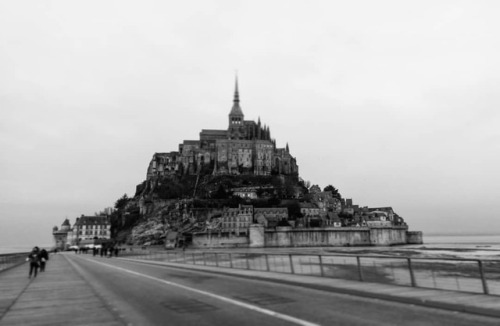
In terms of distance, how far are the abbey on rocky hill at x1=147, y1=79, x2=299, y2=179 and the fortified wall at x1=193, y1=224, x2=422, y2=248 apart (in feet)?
155

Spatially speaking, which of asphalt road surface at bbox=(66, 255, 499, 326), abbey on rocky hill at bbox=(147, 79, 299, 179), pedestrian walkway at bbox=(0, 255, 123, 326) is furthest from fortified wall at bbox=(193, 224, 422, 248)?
asphalt road surface at bbox=(66, 255, 499, 326)

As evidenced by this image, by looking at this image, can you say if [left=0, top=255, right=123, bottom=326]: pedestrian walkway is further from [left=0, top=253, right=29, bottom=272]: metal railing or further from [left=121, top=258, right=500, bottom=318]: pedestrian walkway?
[left=0, top=253, right=29, bottom=272]: metal railing

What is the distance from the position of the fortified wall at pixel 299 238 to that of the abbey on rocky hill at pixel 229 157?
47.3 meters

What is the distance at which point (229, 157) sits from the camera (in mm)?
162500

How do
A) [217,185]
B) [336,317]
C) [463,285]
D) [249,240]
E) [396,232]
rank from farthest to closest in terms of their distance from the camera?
[217,185]
[396,232]
[249,240]
[463,285]
[336,317]

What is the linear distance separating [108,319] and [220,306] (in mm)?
2801

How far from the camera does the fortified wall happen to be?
370 feet

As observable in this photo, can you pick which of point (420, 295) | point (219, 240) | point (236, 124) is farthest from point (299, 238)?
point (420, 295)

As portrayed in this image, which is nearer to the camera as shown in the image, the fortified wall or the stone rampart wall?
the stone rampart wall

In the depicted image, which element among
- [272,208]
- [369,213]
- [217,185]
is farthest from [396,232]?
[217,185]

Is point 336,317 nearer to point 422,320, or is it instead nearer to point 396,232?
point 422,320

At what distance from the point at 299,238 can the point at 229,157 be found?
56.1 m

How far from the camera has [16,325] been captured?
858cm

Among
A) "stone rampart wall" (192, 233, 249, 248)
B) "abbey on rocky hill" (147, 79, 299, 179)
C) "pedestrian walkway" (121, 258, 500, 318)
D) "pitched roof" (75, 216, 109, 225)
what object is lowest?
"pedestrian walkway" (121, 258, 500, 318)
